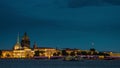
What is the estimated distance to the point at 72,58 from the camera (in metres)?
197

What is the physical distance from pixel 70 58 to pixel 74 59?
210 centimetres

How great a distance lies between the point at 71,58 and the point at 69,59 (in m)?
1.10

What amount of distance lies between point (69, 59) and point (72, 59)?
5.62ft

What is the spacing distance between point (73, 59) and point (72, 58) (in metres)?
0.86

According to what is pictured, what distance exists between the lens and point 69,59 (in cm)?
19688

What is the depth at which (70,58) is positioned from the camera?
198m

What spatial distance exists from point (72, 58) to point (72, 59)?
3.14 feet

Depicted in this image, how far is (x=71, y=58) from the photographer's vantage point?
197375mm

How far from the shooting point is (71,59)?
19575 cm

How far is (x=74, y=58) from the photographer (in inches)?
7800

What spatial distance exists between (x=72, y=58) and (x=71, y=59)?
1064mm

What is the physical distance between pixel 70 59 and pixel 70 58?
203 cm

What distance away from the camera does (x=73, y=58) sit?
196875 mm

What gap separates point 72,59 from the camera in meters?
196
